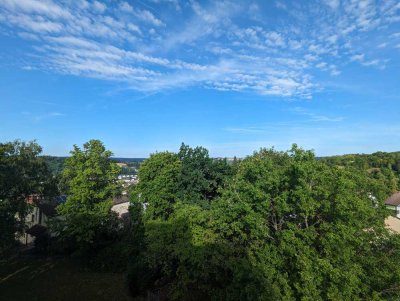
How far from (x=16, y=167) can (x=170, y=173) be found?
1584 centimetres

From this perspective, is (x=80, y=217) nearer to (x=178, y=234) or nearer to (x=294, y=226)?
(x=178, y=234)

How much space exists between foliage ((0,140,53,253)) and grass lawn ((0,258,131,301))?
11.6 feet

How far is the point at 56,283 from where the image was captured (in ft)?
94.1

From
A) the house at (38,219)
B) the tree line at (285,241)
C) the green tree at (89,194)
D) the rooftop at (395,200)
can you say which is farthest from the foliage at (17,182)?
the rooftop at (395,200)

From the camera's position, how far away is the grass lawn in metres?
25.5

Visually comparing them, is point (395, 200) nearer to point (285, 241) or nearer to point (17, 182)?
point (285, 241)

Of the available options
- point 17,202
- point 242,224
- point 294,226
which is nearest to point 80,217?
point 17,202

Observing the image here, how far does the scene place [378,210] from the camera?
15672 mm

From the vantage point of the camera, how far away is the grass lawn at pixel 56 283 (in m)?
→ 25.5

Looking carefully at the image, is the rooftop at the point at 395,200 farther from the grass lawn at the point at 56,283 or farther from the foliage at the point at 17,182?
the foliage at the point at 17,182

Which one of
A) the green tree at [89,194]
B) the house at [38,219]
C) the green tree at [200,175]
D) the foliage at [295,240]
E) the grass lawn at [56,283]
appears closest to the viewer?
the foliage at [295,240]

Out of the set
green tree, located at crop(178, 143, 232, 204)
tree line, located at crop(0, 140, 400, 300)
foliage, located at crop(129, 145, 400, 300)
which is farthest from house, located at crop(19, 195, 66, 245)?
foliage, located at crop(129, 145, 400, 300)

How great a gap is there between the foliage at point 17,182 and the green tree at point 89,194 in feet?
9.02

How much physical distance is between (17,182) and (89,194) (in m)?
6.88
